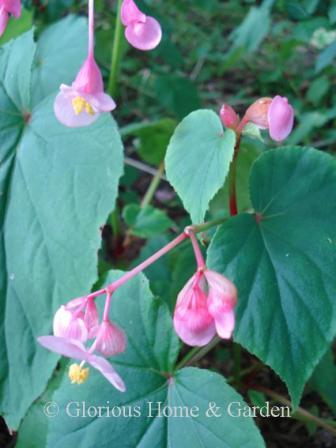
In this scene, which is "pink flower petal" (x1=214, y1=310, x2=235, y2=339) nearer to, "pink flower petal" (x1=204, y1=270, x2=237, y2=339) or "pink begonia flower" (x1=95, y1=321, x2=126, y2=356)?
"pink flower petal" (x1=204, y1=270, x2=237, y2=339)

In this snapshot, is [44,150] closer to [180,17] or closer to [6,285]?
[6,285]

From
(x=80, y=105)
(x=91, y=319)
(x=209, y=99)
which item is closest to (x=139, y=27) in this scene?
(x=80, y=105)

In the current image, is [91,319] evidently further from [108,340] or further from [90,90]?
[90,90]

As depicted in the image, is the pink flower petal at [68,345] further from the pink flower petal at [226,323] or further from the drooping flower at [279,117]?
the drooping flower at [279,117]

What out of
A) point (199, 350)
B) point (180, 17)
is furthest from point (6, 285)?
point (180, 17)

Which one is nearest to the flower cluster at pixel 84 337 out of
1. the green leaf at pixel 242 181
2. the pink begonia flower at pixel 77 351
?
the pink begonia flower at pixel 77 351

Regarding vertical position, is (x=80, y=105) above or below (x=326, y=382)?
above
